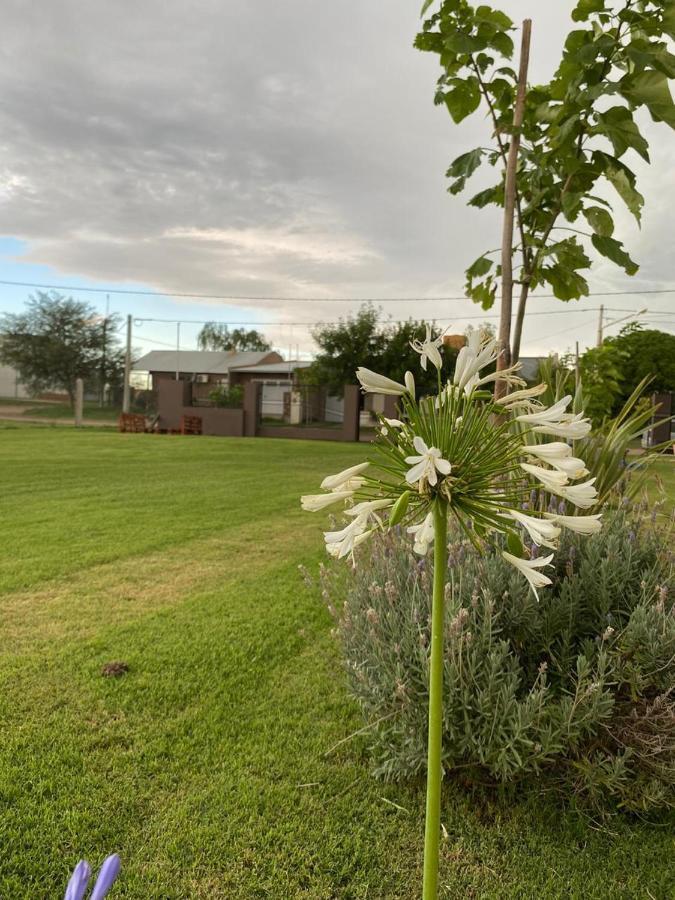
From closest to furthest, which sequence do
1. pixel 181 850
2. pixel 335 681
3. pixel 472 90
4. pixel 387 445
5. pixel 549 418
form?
1. pixel 549 418
2. pixel 387 445
3. pixel 181 850
4. pixel 335 681
5. pixel 472 90

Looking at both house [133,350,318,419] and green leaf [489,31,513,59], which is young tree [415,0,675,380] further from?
house [133,350,318,419]

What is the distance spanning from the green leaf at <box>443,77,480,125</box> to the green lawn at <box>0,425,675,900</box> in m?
3.40

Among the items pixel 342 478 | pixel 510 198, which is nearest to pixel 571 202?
pixel 510 198

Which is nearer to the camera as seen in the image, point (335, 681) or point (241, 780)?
point (241, 780)

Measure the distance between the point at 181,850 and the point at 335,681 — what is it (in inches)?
53.9

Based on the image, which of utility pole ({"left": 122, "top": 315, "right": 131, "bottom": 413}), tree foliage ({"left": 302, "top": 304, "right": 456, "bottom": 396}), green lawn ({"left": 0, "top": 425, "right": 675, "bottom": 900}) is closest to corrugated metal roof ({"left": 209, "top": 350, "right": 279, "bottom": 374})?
utility pole ({"left": 122, "top": 315, "right": 131, "bottom": 413})

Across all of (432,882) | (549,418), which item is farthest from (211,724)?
(549,418)

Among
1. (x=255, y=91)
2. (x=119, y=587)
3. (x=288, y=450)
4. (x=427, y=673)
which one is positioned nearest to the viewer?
(x=427, y=673)

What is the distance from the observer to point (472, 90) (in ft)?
12.4

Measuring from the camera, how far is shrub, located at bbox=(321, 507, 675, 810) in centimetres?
211

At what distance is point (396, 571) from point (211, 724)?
3.61 feet

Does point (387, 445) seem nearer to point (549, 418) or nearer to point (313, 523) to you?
point (549, 418)

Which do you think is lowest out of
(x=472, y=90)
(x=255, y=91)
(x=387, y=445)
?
(x=387, y=445)

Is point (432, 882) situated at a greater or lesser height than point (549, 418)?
lesser
